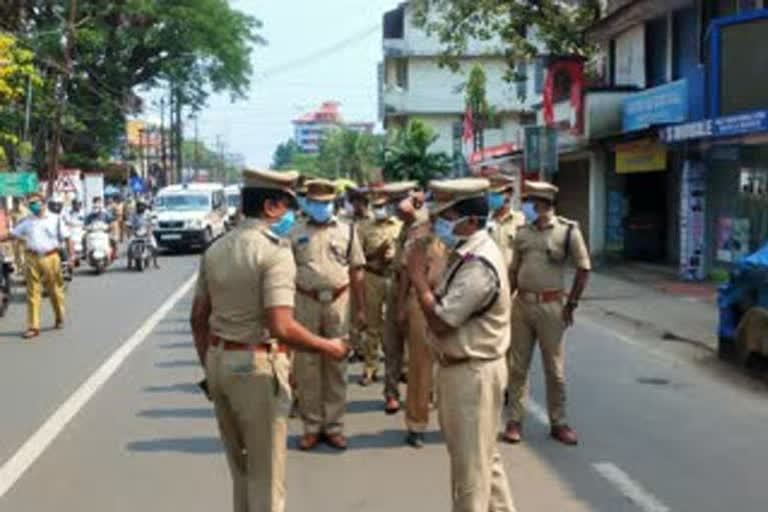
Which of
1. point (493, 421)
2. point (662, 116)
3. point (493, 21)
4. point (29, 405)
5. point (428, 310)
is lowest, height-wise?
point (29, 405)

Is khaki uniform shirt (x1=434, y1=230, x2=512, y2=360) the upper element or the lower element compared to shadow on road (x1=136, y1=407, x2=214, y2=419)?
upper

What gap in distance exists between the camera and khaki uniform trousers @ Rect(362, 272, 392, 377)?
1082cm

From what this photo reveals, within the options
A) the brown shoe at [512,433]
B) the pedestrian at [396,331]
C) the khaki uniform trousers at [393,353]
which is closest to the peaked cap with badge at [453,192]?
the brown shoe at [512,433]

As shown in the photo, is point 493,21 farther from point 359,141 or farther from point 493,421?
point 359,141

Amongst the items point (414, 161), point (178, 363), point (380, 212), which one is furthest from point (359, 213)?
point (414, 161)

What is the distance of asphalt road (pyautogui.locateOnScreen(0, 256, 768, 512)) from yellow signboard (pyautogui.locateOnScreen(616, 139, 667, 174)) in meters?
10.8

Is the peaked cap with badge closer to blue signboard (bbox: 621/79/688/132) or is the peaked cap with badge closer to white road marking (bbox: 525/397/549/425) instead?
white road marking (bbox: 525/397/549/425)

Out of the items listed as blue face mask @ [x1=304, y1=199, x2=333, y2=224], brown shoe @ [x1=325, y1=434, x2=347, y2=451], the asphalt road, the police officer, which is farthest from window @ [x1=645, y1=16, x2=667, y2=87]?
brown shoe @ [x1=325, y1=434, x2=347, y2=451]

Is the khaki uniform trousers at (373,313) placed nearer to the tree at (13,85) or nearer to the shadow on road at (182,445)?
the shadow on road at (182,445)

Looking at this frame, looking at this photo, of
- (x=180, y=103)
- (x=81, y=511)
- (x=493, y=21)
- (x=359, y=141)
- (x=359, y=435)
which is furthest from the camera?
(x=359, y=141)

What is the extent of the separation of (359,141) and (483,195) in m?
100

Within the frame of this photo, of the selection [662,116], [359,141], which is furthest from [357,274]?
[359,141]

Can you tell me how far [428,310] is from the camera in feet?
16.5

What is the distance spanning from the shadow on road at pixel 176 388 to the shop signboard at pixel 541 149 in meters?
12.3
